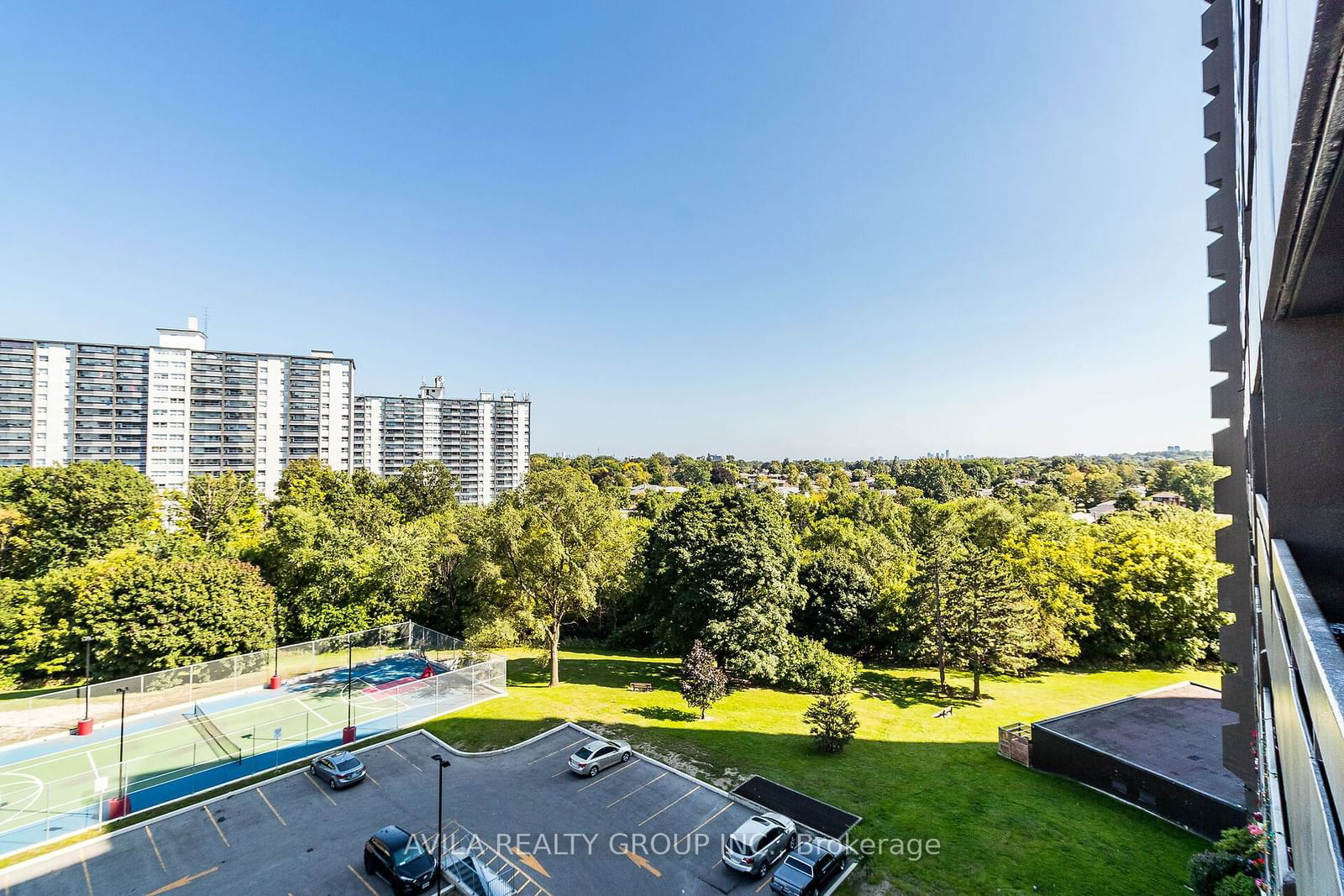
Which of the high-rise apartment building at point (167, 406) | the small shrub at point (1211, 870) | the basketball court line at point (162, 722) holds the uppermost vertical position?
the high-rise apartment building at point (167, 406)

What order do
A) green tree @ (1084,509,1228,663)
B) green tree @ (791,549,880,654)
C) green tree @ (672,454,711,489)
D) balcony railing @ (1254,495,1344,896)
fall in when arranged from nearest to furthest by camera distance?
balcony railing @ (1254,495,1344,896) < green tree @ (1084,509,1228,663) < green tree @ (791,549,880,654) < green tree @ (672,454,711,489)

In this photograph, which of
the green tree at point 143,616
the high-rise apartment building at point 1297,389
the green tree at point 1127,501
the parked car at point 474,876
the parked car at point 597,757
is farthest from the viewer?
the green tree at point 1127,501

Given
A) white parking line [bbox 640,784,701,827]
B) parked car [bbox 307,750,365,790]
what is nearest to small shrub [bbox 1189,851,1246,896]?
white parking line [bbox 640,784,701,827]

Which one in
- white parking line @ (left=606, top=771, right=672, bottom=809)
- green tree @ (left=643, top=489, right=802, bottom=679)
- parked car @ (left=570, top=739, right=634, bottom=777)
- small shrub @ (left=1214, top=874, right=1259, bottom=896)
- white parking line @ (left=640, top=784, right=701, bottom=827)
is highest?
green tree @ (left=643, top=489, right=802, bottom=679)

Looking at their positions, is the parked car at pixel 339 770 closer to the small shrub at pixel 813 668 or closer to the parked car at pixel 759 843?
the parked car at pixel 759 843

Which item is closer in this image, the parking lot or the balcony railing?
the balcony railing

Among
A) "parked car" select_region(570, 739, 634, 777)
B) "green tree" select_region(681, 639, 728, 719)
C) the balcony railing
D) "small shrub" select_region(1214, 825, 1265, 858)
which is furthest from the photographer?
"green tree" select_region(681, 639, 728, 719)

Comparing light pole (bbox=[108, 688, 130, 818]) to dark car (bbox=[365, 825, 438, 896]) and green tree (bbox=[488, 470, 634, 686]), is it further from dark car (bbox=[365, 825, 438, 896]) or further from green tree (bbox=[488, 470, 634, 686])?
green tree (bbox=[488, 470, 634, 686])

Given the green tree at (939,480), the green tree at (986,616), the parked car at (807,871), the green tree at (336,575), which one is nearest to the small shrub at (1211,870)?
the parked car at (807,871)
